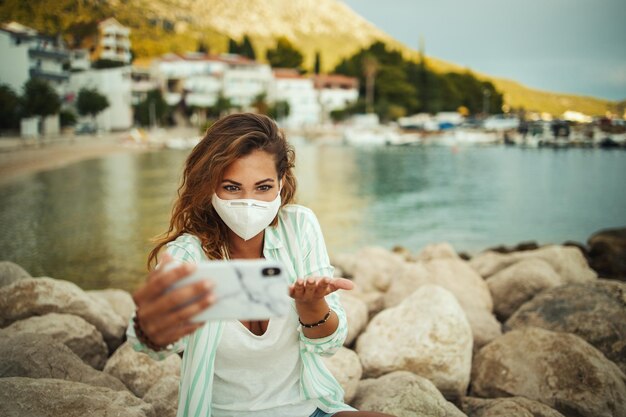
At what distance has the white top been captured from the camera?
1.88m

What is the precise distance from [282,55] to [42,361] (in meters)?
86.1

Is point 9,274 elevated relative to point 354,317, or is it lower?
elevated

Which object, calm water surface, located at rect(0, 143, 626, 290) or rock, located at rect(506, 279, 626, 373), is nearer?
rock, located at rect(506, 279, 626, 373)

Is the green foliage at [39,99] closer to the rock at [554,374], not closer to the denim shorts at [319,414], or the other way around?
the denim shorts at [319,414]

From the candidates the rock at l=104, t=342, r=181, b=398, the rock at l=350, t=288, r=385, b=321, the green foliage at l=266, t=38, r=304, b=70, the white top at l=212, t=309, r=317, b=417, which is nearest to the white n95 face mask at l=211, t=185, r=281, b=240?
the white top at l=212, t=309, r=317, b=417

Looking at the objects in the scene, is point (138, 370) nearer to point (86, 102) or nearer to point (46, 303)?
point (46, 303)

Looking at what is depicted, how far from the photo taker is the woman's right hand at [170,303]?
1.21 meters

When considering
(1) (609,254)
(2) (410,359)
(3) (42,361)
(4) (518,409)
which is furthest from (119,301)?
(1) (609,254)

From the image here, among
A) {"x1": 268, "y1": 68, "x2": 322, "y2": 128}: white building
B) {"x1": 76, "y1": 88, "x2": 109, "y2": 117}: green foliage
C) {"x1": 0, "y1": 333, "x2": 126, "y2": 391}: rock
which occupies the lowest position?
{"x1": 0, "y1": 333, "x2": 126, "y2": 391}: rock

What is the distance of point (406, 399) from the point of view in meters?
2.77

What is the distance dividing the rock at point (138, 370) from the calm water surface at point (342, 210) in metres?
5.43

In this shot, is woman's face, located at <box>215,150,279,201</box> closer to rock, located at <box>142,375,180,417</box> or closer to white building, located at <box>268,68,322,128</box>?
rock, located at <box>142,375,180,417</box>

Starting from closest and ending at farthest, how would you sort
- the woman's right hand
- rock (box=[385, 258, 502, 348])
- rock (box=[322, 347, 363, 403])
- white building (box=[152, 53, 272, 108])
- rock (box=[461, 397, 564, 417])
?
the woman's right hand → rock (box=[461, 397, 564, 417]) → rock (box=[322, 347, 363, 403]) → rock (box=[385, 258, 502, 348]) → white building (box=[152, 53, 272, 108])

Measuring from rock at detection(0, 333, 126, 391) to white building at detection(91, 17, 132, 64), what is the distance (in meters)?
7.70
